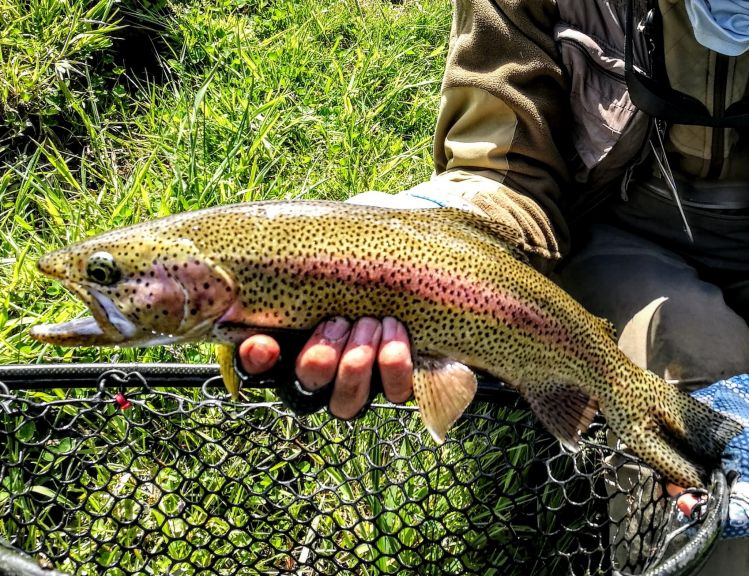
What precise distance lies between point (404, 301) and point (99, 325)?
0.70 metres

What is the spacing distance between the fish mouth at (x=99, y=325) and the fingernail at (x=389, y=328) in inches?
22.5

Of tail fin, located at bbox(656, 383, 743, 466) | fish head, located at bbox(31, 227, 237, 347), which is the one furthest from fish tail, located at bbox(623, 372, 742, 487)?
fish head, located at bbox(31, 227, 237, 347)

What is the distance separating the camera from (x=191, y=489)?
251cm

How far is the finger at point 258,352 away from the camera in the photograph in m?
1.80

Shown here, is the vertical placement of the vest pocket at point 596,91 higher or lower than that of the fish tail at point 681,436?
higher

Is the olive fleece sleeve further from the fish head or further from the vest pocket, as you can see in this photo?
the fish head

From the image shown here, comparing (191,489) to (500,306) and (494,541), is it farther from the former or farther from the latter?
(500,306)

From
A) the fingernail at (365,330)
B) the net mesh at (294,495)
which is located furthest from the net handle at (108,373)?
the fingernail at (365,330)

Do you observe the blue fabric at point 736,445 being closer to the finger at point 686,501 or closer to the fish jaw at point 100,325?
the finger at point 686,501

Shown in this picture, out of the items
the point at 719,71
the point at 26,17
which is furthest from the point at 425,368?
the point at 26,17

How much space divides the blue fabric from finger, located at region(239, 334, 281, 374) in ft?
3.89

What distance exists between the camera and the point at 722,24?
2314mm

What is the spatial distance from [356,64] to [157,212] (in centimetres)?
181

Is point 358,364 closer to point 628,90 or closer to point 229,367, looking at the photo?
point 229,367
